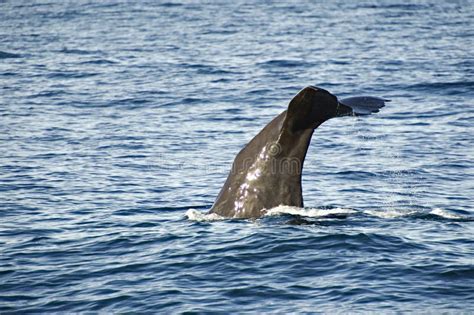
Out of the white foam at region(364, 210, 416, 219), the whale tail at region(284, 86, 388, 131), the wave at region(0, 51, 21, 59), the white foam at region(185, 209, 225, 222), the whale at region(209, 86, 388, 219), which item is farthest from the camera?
the wave at region(0, 51, 21, 59)

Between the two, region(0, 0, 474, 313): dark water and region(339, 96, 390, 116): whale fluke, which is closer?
region(0, 0, 474, 313): dark water

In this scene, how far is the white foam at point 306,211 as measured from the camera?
12.6 metres

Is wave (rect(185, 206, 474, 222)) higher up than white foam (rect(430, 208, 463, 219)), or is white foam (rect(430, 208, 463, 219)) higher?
wave (rect(185, 206, 474, 222))

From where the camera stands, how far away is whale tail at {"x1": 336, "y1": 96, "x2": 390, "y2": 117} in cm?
1200

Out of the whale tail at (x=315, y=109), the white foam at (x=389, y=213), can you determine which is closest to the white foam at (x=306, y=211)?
the white foam at (x=389, y=213)

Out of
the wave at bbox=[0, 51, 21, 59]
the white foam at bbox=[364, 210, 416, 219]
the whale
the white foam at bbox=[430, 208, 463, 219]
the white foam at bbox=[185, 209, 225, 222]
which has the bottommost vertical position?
the white foam at bbox=[430, 208, 463, 219]

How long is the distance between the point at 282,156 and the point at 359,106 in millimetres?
1120

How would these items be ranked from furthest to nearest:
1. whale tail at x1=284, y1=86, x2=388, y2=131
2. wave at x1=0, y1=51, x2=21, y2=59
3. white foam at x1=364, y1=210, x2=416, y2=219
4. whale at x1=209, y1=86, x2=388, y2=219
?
wave at x1=0, y1=51, x2=21, y2=59
white foam at x1=364, y1=210, x2=416, y2=219
whale at x1=209, y1=86, x2=388, y2=219
whale tail at x1=284, y1=86, x2=388, y2=131

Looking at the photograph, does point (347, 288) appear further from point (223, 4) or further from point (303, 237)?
point (223, 4)

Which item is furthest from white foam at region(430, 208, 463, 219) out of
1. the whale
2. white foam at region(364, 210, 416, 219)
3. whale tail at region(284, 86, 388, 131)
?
whale tail at region(284, 86, 388, 131)

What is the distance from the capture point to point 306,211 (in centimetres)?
1335

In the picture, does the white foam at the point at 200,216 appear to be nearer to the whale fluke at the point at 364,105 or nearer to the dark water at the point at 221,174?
the dark water at the point at 221,174

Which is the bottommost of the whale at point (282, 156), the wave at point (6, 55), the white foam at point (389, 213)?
the white foam at point (389, 213)

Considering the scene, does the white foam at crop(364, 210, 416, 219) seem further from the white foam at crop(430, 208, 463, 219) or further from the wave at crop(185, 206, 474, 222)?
the white foam at crop(430, 208, 463, 219)
